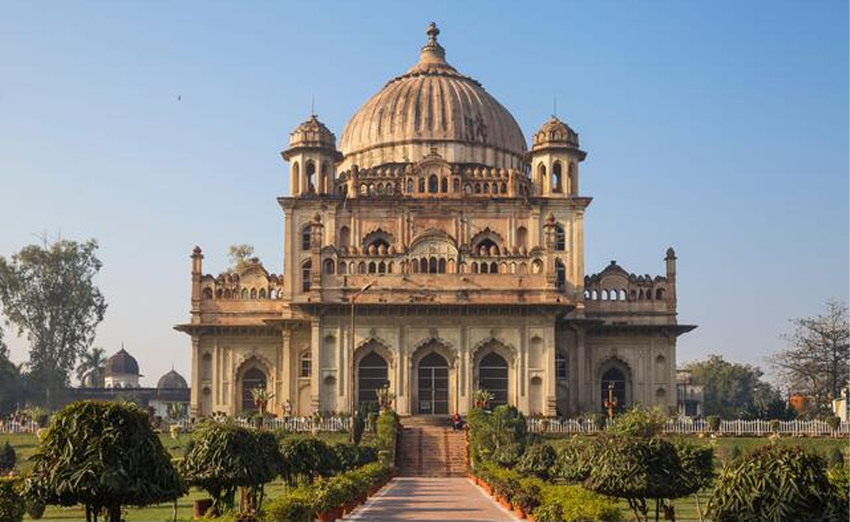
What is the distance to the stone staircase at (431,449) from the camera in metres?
42.5

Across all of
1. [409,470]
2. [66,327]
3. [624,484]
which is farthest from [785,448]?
[66,327]

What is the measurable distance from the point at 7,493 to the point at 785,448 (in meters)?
12.2

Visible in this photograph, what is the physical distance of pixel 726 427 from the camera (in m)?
48.4

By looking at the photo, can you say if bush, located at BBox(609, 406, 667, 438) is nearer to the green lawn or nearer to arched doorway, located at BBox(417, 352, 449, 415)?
the green lawn

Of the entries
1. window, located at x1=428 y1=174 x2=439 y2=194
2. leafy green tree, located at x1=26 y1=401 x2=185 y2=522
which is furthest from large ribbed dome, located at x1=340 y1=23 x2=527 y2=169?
leafy green tree, located at x1=26 y1=401 x2=185 y2=522

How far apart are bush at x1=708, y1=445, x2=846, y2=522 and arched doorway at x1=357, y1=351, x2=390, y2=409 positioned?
3791cm

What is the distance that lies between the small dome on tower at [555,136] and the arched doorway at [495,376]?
11.4m

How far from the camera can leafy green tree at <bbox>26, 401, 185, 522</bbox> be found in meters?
15.2

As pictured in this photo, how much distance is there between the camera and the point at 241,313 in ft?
186

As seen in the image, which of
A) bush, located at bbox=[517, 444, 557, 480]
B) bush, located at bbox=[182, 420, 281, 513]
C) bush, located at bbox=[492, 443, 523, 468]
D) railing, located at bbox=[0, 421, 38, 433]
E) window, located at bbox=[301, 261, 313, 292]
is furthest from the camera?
window, located at bbox=[301, 261, 313, 292]

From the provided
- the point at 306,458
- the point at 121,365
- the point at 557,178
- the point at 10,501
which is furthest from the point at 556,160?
the point at 121,365

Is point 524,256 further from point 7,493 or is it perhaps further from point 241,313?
point 7,493

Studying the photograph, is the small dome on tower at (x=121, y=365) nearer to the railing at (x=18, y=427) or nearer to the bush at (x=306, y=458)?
the railing at (x=18, y=427)

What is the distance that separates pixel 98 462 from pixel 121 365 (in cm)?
9119
